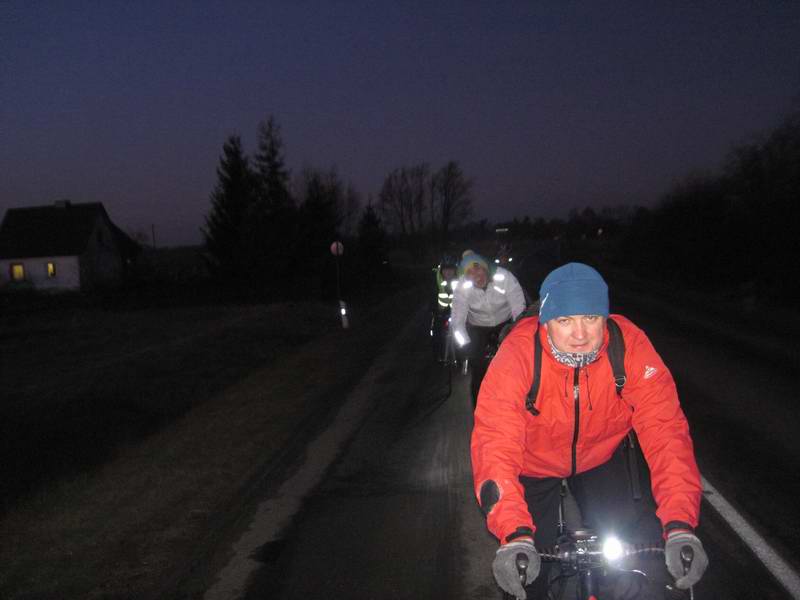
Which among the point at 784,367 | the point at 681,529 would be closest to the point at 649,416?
→ the point at 681,529

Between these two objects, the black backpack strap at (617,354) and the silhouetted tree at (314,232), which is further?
the silhouetted tree at (314,232)

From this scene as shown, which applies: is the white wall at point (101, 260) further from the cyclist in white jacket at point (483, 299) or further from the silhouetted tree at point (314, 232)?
the cyclist in white jacket at point (483, 299)

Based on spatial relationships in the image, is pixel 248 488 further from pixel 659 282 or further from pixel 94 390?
pixel 659 282

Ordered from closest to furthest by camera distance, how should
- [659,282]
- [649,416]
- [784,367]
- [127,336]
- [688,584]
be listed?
[688,584], [649,416], [784,367], [127,336], [659,282]

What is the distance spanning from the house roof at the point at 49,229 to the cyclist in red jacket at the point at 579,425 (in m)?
51.3

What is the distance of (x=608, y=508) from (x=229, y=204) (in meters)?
42.6

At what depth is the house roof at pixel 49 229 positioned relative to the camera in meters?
48.8

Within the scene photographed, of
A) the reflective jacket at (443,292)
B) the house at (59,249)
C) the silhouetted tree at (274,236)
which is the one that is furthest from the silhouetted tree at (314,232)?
the reflective jacket at (443,292)

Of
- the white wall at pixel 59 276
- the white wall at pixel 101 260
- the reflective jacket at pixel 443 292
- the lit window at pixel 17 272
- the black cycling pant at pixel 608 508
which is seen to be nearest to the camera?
the black cycling pant at pixel 608 508

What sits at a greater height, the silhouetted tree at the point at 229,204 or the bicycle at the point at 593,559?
the silhouetted tree at the point at 229,204

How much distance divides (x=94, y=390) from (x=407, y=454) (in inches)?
278

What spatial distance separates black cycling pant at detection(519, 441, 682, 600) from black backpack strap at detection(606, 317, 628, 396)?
427 mm

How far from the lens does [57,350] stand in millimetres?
18391

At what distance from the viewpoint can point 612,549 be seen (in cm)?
234
